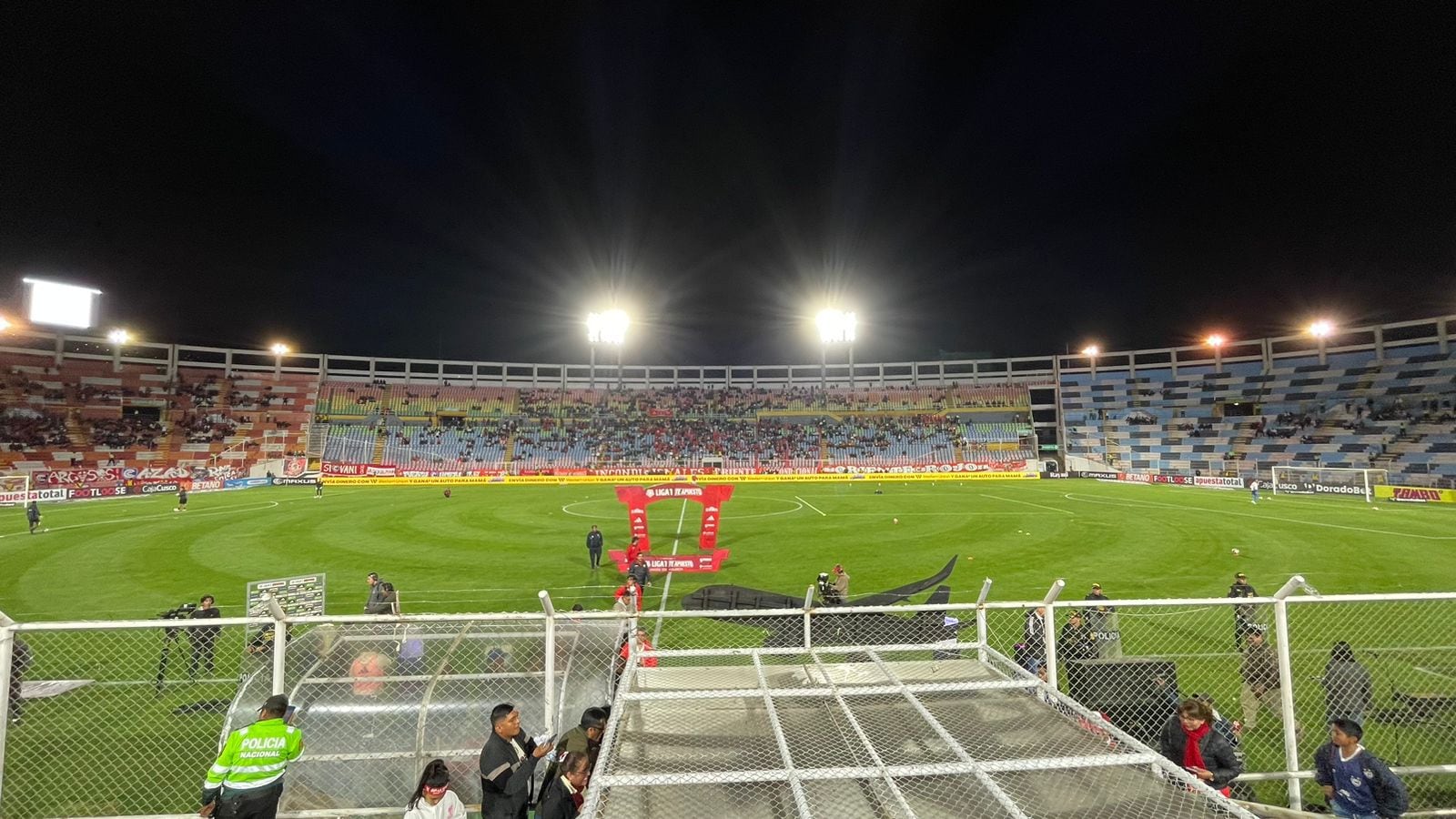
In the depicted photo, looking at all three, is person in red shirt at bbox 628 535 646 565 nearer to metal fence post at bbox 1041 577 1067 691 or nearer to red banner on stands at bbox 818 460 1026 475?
metal fence post at bbox 1041 577 1067 691

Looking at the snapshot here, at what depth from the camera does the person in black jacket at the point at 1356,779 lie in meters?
4.82

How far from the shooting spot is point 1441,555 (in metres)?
19.4

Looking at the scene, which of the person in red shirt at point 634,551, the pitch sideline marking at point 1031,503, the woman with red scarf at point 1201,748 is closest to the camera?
the woman with red scarf at point 1201,748

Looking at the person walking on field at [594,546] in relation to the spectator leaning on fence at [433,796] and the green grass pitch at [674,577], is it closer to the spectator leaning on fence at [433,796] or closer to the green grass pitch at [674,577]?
the green grass pitch at [674,577]

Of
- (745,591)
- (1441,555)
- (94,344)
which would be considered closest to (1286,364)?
(1441,555)

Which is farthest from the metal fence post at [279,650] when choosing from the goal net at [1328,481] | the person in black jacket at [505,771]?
the goal net at [1328,481]

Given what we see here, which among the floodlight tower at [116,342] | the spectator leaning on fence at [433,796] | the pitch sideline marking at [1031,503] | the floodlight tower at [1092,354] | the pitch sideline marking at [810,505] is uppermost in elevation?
the floodlight tower at [1092,354]

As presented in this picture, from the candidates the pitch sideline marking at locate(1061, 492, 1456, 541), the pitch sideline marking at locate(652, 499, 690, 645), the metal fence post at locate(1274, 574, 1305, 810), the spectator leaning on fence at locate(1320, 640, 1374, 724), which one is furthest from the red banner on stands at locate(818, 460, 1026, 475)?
the metal fence post at locate(1274, 574, 1305, 810)

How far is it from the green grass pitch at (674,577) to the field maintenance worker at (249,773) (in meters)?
3.12

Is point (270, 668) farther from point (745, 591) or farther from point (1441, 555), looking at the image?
point (1441, 555)

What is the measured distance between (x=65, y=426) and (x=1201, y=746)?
71.1m

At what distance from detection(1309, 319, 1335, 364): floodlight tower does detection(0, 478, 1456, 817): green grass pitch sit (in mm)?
27469

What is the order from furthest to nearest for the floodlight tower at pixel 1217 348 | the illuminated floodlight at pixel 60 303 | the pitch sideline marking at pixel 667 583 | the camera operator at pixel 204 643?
the floodlight tower at pixel 1217 348 → the illuminated floodlight at pixel 60 303 → the pitch sideline marking at pixel 667 583 → the camera operator at pixel 204 643

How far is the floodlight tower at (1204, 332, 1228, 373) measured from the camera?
192 feet
